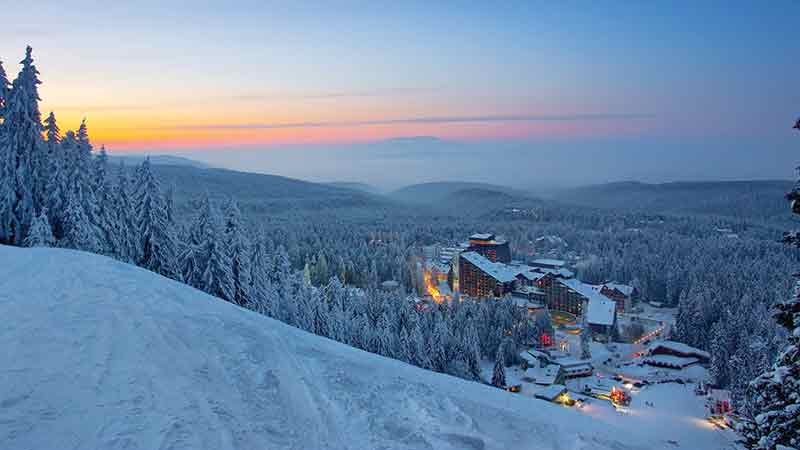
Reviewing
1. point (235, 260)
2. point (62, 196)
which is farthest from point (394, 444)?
point (62, 196)

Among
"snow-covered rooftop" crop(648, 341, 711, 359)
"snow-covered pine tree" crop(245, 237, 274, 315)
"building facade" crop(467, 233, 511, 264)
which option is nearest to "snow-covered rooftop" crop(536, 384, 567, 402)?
"snow-covered rooftop" crop(648, 341, 711, 359)

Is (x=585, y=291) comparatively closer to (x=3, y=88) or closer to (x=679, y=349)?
(x=679, y=349)

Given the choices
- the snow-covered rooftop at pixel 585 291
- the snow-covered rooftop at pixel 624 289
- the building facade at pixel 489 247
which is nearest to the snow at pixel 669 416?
the snow-covered rooftop at pixel 585 291

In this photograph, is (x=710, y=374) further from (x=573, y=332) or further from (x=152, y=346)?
(x=152, y=346)

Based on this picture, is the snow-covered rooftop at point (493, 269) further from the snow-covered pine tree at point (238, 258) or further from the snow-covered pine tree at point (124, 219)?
the snow-covered pine tree at point (124, 219)

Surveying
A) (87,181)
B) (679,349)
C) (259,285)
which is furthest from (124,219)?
(679,349)

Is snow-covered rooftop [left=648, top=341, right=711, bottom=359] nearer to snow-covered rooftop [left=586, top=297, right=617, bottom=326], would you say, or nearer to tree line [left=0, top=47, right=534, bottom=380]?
snow-covered rooftop [left=586, top=297, right=617, bottom=326]
